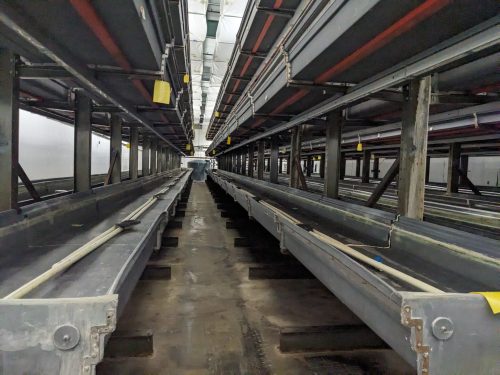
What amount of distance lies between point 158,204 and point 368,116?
232 cm

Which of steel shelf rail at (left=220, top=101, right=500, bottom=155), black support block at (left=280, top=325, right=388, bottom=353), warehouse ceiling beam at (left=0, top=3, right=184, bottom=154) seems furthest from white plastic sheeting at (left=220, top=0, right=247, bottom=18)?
black support block at (left=280, top=325, right=388, bottom=353)

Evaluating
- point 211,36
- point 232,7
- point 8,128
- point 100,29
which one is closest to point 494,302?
point 100,29

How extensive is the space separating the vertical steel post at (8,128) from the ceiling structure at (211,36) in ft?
11.2

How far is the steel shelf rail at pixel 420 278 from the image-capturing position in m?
0.77

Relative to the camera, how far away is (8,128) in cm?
158

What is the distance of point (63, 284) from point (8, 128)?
95cm

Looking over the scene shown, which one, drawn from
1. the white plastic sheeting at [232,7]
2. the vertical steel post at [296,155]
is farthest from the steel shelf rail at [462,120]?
the white plastic sheeting at [232,7]

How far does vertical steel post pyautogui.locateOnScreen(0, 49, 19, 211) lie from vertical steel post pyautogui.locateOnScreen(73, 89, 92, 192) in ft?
4.02

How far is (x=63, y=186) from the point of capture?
16.9 ft

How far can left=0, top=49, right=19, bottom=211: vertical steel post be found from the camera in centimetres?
156

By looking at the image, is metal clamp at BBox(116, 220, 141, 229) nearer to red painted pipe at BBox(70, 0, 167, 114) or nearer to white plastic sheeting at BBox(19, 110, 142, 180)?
red painted pipe at BBox(70, 0, 167, 114)

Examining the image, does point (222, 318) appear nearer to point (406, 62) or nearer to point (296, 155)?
point (406, 62)

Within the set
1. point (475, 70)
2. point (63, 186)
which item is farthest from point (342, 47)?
point (63, 186)

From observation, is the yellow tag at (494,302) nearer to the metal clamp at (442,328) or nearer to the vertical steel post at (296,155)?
the metal clamp at (442,328)
